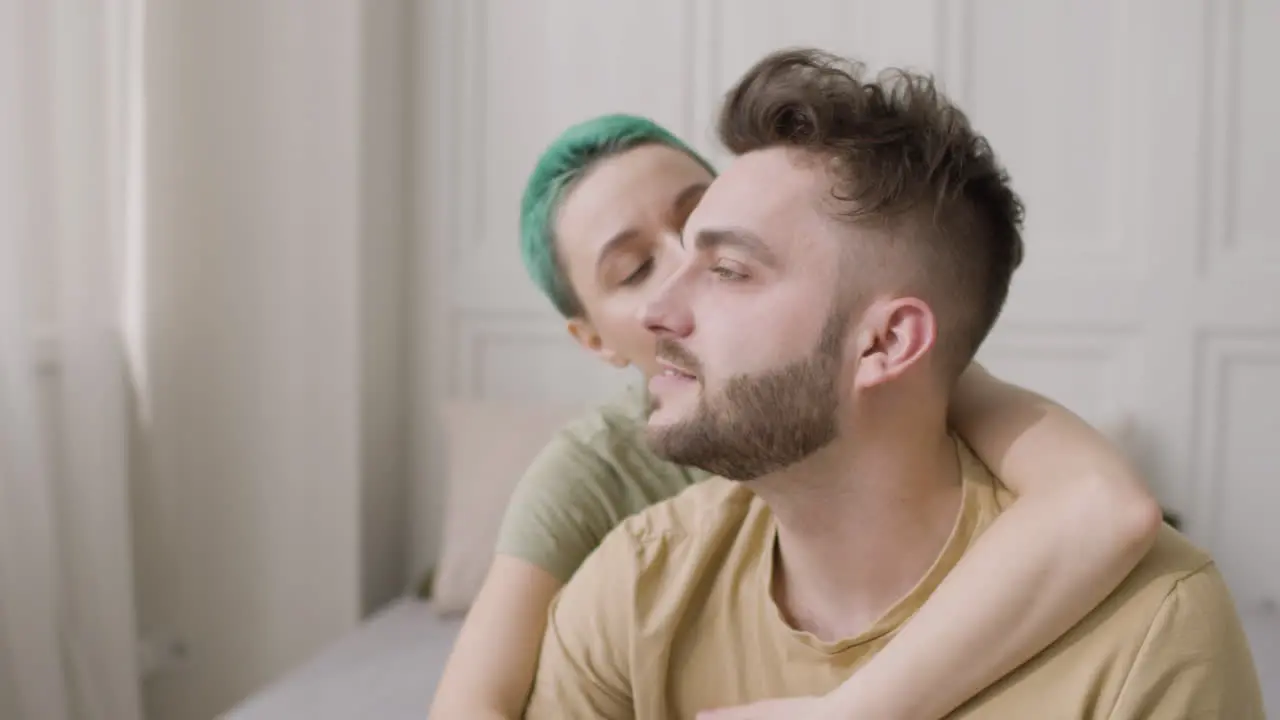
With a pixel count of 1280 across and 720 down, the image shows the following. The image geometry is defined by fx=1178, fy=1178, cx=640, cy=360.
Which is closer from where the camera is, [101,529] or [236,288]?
[101,529]

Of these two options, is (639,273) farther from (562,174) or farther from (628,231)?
(562,174)

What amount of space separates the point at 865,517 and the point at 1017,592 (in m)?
0.17

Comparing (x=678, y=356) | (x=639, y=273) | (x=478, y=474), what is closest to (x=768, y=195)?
(x=678, y=356)

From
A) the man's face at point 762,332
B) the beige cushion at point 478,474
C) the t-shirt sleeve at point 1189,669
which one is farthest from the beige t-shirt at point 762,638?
the beige cushion at point 478,474

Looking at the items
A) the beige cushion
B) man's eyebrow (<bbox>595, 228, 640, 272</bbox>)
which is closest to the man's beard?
man's eyebrow (<bbox>595, 228, 640, 272</bbox>)

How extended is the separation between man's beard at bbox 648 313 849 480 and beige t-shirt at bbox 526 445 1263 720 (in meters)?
0.12

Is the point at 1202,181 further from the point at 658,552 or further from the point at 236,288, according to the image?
the point at 236,288

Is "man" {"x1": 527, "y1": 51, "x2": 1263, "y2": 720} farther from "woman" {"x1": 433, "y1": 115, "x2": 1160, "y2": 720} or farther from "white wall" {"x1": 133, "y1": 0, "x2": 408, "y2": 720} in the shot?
"white wall" {"x1": 133, "y1": 0, "x2": 408, "y2": 720}

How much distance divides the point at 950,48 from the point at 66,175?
1620mm

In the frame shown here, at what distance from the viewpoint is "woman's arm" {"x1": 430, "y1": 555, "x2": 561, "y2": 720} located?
1.12 meters

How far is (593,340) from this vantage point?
153 centimetres

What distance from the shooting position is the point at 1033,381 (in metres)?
2.33

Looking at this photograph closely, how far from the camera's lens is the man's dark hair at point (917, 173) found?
0.99 m

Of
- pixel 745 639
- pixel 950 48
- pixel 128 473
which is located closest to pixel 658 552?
pixel 745 639
